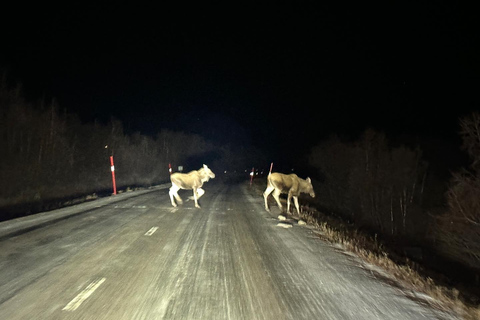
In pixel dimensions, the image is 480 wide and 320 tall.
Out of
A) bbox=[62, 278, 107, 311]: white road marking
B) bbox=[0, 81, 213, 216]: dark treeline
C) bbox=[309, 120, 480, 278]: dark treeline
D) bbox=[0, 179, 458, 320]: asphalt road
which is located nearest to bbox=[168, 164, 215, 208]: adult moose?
bbox=[0, 179, 458, 320]: asphalt road

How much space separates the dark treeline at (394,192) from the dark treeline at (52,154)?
19241 millimetres

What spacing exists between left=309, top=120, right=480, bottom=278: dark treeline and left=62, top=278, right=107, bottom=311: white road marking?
2219 cm

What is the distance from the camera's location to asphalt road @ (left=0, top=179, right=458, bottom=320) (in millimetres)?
4375

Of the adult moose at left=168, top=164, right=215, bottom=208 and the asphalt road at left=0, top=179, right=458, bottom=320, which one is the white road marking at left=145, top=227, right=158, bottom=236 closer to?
the asphalt road at left=0, top=179, right=458, bottom=320

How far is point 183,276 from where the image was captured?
5.70m

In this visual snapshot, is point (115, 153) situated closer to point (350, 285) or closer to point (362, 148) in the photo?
point (362, 148)

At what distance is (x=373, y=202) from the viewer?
132 feet

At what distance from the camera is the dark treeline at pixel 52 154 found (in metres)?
20.0

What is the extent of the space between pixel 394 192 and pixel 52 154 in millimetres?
35091

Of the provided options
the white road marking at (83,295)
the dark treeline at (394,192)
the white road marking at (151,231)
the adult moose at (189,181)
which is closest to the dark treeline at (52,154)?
the adult moose at (189,181)

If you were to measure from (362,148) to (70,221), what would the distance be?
40.1m

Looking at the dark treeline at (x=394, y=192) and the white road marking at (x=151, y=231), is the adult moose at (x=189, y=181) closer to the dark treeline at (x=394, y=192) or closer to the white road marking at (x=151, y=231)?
the white road marking at (x=151, y=231)

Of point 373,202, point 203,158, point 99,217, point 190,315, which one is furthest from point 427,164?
point 203,158

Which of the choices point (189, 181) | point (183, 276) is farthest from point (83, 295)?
point (189, 181)
